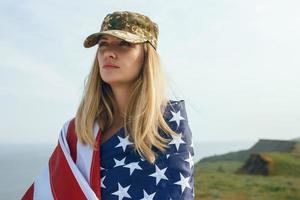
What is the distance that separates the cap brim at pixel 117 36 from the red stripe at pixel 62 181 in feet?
2.24

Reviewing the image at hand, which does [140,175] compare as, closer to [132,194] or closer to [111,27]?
[132,194]

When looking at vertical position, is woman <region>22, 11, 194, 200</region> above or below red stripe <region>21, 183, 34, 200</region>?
above

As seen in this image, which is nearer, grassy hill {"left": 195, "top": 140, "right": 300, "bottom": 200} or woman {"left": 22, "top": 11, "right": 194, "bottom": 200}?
woman {"left": 22, "top": 11, "right": 194, "bottom": 200}

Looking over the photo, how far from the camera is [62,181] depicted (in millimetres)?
2926

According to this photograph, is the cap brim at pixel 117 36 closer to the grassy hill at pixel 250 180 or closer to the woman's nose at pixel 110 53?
the woman's nose at pixel 110 53

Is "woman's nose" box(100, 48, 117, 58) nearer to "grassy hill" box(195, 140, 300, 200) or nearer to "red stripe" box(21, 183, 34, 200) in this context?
"red stripe" box(21, 183, 34, 200)

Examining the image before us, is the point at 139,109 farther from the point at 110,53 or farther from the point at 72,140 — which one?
the point at 72,140

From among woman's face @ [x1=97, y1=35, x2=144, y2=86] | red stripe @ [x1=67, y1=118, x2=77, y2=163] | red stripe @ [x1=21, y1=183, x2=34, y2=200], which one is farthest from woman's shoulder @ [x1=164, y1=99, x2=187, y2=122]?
red stripe @ [x1=21, y1=183, x2=34, y2=200]

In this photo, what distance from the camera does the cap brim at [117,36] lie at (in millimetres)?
2740

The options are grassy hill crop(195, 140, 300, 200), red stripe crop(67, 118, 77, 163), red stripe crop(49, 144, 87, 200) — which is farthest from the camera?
grassy hill crop(195, 140, 300, 200)

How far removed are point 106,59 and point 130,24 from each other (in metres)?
0.28

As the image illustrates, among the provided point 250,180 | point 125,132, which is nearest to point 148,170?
point 125,132

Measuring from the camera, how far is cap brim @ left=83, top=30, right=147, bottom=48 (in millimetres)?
2740

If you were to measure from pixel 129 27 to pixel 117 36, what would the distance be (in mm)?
167
